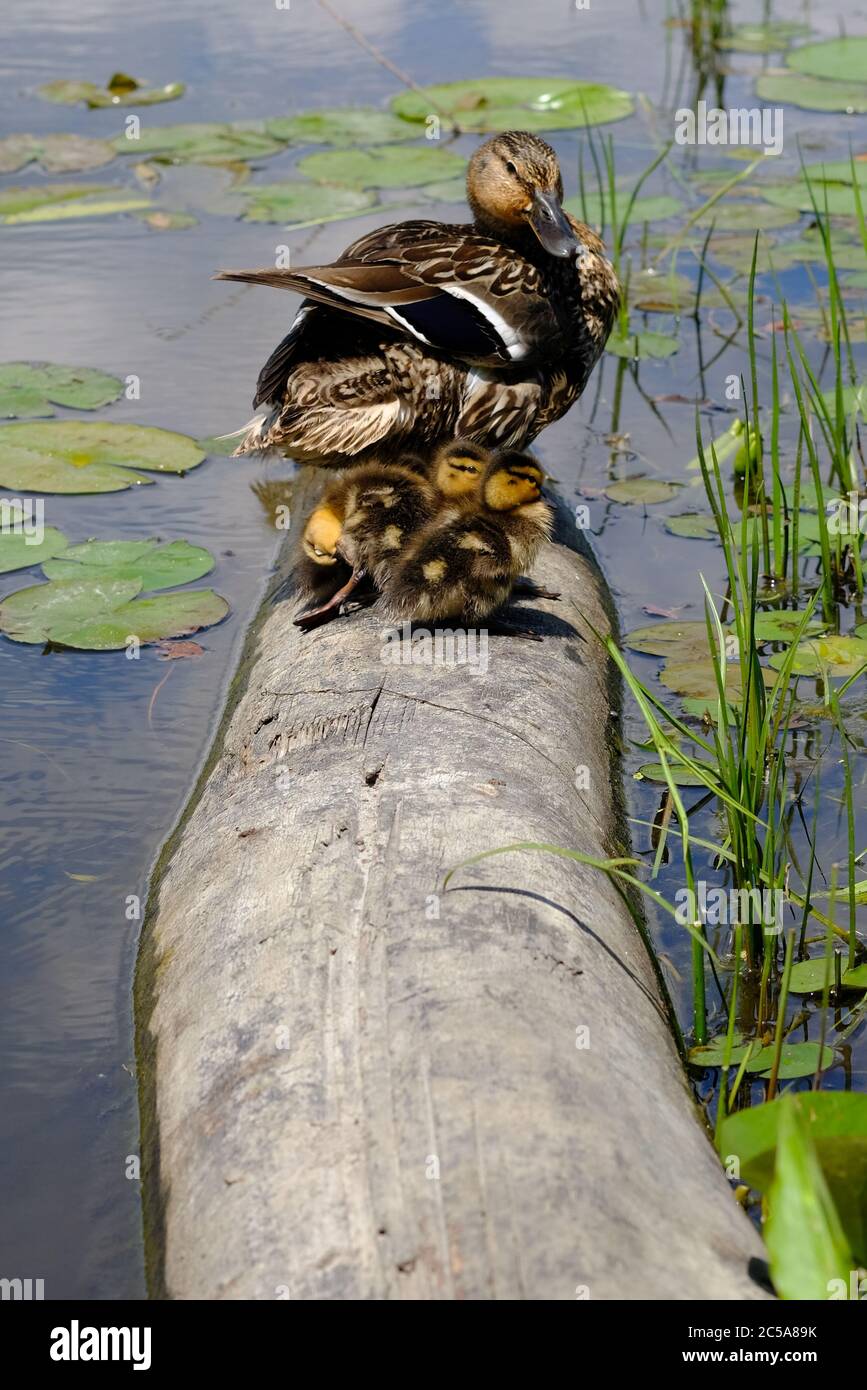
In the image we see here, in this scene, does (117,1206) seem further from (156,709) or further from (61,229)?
(61,229)

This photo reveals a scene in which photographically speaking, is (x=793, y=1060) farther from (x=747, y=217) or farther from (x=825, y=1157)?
(x=747, y=217)

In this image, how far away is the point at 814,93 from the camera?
866 cm

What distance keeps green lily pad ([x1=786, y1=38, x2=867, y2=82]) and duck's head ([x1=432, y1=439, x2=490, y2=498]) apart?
20.5 ft

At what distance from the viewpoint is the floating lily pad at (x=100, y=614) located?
4.29 meters

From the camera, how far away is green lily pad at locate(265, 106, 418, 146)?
8.23 metres

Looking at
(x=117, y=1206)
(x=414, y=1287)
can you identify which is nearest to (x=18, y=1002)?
(x=117, y=1206)

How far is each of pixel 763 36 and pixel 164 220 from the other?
4.61m

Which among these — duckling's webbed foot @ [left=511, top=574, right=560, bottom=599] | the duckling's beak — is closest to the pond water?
duckling's webbed foot @ [left=511, top=574, right=560, bottom=599]

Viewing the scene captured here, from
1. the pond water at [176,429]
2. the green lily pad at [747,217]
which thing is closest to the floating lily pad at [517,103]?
the pond water at [176,429]

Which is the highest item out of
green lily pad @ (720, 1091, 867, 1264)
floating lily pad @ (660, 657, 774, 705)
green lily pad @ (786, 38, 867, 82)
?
green lily pad @ (786, 38, 867, 82)

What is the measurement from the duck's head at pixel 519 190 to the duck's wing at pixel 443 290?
10 centimetres

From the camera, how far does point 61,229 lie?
7.26 metres

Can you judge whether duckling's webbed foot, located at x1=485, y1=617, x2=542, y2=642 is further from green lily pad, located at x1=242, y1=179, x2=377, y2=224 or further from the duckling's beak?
green lily pad, located at x1=242, y1=179, x2=377, y2=224

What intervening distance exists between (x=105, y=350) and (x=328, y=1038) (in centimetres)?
447
